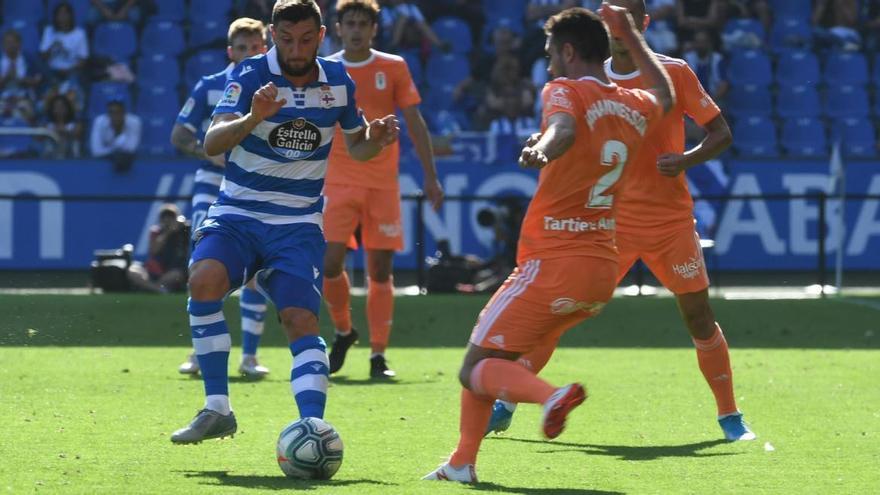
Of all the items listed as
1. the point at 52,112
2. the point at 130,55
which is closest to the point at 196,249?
the point at 52,112

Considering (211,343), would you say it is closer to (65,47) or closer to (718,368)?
(718,368)

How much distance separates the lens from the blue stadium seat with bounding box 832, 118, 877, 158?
70.4ft

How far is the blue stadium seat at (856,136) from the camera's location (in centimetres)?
2145

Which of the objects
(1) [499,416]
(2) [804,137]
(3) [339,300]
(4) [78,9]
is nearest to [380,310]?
(3) [339,300]

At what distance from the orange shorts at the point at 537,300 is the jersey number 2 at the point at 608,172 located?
0.78 ft

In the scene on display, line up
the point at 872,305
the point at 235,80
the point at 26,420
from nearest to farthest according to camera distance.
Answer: the point at 235,80 < the point at 26,420 < the point at 872,305

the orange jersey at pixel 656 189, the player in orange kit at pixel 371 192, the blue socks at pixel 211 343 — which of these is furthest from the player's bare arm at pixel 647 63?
the player in orange kit at pixel 371 192

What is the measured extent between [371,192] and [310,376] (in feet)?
15.1

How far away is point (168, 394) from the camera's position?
9734mm

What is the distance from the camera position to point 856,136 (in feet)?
71.7

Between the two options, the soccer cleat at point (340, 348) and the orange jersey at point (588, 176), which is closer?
the orange jersey at point (588, 176)

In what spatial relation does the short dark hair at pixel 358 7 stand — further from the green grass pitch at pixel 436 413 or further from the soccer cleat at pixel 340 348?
the green grass pitch at pixel 436 413

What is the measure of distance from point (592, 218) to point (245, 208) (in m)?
1.69

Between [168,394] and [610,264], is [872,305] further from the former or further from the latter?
[610,264]
